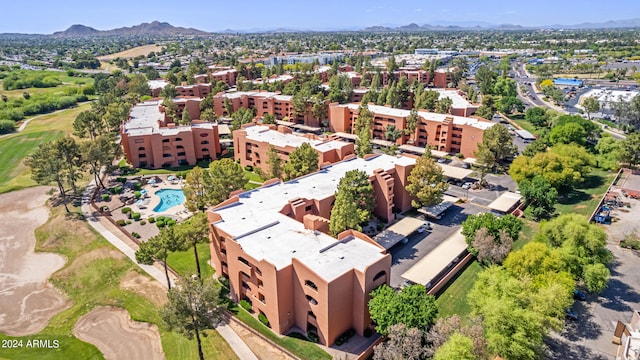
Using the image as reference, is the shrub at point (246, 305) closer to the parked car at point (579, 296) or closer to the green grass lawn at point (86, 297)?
the green grass lawn at point (86, 297)

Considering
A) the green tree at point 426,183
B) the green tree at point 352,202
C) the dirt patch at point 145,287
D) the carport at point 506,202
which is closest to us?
the dirt patch at point 145,287

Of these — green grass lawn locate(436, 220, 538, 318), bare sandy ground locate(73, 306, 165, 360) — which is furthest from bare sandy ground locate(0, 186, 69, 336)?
green grass lawn locate(436, 220, 538, 318)

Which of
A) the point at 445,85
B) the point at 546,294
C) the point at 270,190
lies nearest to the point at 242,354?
the point at 270,190

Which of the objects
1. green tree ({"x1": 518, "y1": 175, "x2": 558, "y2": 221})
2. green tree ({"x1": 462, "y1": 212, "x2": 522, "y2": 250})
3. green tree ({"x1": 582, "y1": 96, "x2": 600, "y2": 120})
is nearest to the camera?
green tree ({"x1": 462, "y1": 212, "x2": 522, "y2": 250})

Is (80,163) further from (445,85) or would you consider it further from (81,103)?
(445,85)

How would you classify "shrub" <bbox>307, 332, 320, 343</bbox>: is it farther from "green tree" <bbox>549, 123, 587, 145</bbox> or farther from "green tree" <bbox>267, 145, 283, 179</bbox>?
"green tree" <bbox>549, 123, 587, 145</bbox>

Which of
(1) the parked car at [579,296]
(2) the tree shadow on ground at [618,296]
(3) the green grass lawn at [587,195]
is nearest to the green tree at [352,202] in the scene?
(1) the parked car at [579,296]
